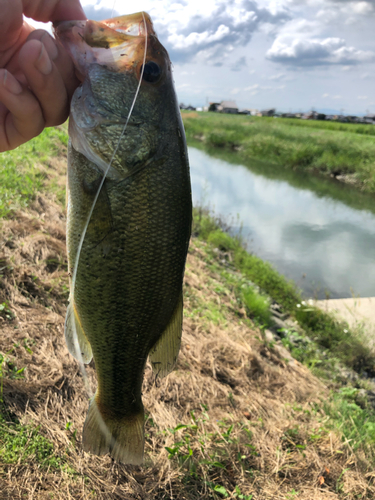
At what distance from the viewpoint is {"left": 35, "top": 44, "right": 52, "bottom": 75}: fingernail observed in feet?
4.33

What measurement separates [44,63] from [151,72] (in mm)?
443

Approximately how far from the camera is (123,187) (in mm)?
1444

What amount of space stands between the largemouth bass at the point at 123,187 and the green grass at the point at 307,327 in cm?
509

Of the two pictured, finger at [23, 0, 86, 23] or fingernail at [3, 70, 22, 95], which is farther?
finger at [23, 0, 86, 23]

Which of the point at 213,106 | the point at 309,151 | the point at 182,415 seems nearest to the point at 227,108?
the point at 213,106

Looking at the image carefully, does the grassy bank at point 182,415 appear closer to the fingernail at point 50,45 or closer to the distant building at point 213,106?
the fingernail at point 50,45

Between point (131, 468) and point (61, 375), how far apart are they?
2.99 ft

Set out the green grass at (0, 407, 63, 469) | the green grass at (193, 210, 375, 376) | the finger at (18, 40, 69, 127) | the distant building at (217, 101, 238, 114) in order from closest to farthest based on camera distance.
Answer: the finger at (18, 40, 69, 127), the green grass at (0, 407, 63, 469), the green grass at (193, 210, 375, 376), the distant building at (217, 101, 238, 114)

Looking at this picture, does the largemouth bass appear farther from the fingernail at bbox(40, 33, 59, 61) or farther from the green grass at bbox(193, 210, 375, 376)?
the green grass at bbox(193, 210, 375, 376)

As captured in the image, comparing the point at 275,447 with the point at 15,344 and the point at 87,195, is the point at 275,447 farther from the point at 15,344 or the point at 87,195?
the point at 87,195

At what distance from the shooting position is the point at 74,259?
1540 mm

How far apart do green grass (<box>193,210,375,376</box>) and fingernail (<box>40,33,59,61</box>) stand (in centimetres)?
577

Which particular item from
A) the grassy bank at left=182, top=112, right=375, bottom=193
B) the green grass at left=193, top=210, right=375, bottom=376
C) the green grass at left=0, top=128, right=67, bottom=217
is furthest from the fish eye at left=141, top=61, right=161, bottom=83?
the grassy bank at left=182, top=112, right=375, bottom=193

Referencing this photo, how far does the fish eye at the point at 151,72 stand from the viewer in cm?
153
